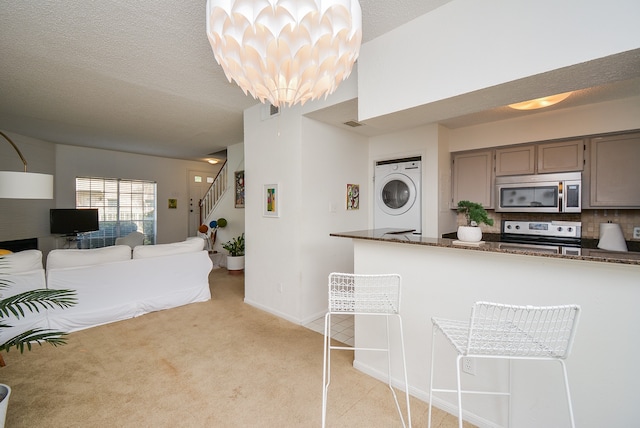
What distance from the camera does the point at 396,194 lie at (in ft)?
12.6

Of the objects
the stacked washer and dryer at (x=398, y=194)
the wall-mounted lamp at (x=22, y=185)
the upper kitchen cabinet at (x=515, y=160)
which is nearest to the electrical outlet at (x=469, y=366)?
the stacked washer and dryer at (x=398, y=194)

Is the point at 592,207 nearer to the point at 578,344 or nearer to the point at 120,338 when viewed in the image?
the point at 578,344

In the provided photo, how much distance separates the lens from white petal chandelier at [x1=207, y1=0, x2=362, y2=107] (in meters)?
1.03

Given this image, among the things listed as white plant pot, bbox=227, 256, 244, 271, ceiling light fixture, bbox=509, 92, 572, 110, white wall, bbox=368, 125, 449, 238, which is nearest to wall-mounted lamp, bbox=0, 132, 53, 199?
white plant pot, bbox=227, 256, 244, 271

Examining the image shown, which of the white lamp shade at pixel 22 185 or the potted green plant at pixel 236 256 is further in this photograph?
the potted green plant at pixel 236 256

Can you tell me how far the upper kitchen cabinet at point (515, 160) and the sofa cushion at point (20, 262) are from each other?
5265 millimetres

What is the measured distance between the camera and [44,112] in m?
3.81

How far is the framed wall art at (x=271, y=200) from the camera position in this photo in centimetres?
332

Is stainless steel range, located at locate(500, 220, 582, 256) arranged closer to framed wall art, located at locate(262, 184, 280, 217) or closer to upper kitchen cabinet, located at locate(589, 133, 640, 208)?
upper kitchen cabinet, located at locate(589, 133, 640, 208)

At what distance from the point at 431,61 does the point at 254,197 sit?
8.26ft

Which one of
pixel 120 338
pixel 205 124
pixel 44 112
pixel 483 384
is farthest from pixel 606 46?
pixel 44 112

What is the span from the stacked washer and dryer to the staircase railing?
3.56 meters

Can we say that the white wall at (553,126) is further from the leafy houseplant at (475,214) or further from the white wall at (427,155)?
the leafy houseplant at (475,214)

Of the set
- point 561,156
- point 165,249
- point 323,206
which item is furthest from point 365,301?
point 561,156
